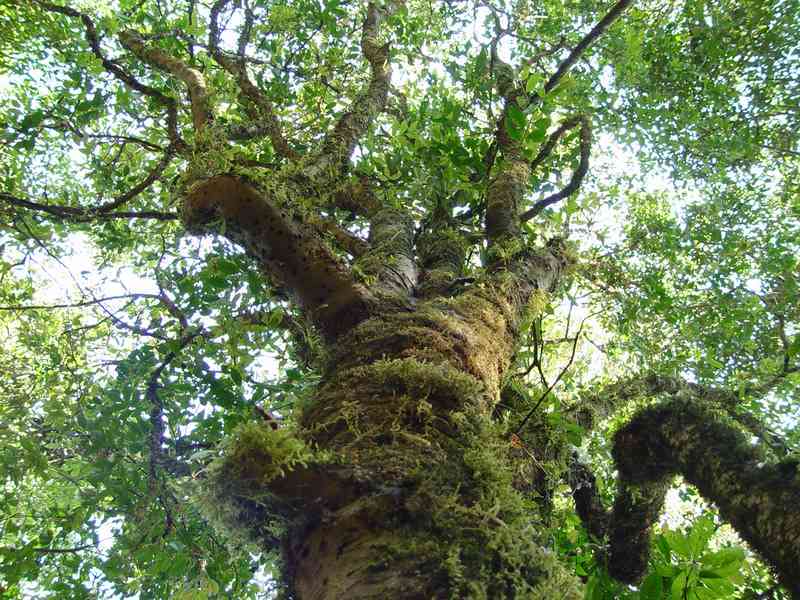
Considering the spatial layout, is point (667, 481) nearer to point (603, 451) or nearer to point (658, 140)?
point (603, 451)

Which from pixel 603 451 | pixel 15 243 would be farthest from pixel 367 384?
pixel 15 243

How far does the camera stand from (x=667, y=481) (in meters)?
2.74

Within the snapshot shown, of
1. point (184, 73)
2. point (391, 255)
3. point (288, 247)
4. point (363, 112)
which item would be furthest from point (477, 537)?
point (363, 112)

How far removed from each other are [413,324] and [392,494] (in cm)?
98

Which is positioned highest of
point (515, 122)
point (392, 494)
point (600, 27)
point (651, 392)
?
point (600, 27)

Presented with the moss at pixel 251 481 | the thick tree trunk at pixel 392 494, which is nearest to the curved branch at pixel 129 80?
the thick tree trunk at pixel 392 494

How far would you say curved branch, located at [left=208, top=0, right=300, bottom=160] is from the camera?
4.39 m

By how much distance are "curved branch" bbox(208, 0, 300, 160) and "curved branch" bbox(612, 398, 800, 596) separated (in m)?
3.13

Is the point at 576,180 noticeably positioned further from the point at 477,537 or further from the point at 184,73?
the point at 477,537

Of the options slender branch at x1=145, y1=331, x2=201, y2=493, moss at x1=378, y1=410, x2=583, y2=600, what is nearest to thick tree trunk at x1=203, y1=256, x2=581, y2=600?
moss at x1=378, y1=410, x2=583, y2=600

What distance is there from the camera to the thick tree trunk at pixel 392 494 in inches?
53.3

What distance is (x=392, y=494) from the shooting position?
152 centimetres

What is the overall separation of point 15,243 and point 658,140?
735 centimetres

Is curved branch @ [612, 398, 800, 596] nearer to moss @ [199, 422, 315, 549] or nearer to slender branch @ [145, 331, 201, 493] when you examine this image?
moss @ [199, 422, 315, 549]
